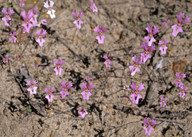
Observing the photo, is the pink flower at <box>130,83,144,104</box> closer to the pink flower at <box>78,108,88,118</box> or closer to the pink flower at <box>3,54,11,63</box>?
the pink flower at <box>78,108,88,118</box>

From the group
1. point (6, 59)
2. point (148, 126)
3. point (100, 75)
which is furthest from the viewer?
point (100, 75)

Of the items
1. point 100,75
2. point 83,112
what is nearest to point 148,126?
point 83,112

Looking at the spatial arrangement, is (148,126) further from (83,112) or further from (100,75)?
(100,75)

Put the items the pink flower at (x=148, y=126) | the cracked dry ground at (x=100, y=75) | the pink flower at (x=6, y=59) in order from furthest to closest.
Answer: the pink flower at (x=6, y=59) < the cracked dry ground at (x=100, y=75) < the pink flower at (x=148, y=126)

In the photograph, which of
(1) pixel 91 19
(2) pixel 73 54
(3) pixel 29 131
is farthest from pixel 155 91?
(3) pixel 29 131

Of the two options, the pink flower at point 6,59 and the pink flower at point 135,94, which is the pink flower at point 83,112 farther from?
the pink flower at point 6,59

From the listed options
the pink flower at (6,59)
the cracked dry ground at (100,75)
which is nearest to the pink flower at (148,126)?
the cracked dry ground at (100,75)

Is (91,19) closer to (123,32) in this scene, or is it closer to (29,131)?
(123,32)

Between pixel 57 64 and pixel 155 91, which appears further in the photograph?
pixel 155 91
